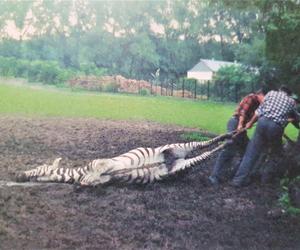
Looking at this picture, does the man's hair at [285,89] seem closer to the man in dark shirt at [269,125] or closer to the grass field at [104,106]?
the man in dark shirt at [269,125]

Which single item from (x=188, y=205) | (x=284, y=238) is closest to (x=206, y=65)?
(x=188, y=205)

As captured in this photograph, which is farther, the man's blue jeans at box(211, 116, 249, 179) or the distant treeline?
the man's blue jeans at box(211, 116, 249, 179)

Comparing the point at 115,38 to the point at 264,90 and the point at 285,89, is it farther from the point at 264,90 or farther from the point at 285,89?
the point at 285,89

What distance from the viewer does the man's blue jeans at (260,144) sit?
210 inches

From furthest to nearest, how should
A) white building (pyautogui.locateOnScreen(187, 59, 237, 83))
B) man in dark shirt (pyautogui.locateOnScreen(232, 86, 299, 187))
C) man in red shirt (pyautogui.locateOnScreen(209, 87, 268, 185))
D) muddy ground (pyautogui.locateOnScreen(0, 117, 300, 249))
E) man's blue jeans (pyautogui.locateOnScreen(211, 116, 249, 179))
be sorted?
man's blue jeans (pyautogui.locateOnScreen(211, 116, 249, 179))
man in red shirt (pyautogui.locateOnScreen(209, 87, 268, 185))
man in dark shirt (pyautogui.locateOnScreen(232, 86, 299, 187))
white building (pyautogui.locateOnScreen(187, 59, 237, 83))
muddy ground (pyautogui.locateOnScreen(0, 117, 300, 249))

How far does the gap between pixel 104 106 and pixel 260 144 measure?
1638 mm

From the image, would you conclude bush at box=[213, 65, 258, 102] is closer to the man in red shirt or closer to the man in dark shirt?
the man in red shirt

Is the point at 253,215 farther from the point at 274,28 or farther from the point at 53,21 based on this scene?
the point at 53,21

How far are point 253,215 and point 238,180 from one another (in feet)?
3.11

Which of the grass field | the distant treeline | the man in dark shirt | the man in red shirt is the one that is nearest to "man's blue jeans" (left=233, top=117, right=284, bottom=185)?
the man in dark shirt

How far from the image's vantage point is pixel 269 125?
5312mm

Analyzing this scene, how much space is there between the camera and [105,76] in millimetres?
4887

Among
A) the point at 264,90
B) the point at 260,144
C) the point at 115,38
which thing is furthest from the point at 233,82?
the point at 115,38

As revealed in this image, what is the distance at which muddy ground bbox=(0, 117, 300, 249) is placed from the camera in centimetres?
385
